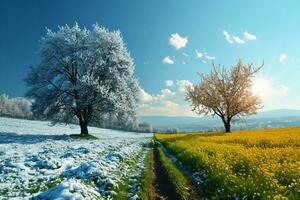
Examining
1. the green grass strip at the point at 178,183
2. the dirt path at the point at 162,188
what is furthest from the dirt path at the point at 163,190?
the green grass strip at the point at 178,183

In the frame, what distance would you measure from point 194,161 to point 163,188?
5.73m

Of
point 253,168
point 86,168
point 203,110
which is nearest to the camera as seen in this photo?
point 253,168

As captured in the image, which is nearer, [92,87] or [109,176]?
[109,176]

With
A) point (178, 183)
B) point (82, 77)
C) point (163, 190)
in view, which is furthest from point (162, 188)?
point (82, 77)

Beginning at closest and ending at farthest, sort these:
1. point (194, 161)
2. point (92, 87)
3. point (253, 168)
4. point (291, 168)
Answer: point (291, 168) → point (253, 168) → point (194, 161) → point (92, 87)

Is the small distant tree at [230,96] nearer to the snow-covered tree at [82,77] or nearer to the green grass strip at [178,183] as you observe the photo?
the snow-covered tree at [82,77]

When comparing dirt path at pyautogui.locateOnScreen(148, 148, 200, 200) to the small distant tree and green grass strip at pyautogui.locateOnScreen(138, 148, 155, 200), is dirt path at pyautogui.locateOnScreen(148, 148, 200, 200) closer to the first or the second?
green grass strip at pyautogui.locateOnScreen(138, 148, 155, 200)

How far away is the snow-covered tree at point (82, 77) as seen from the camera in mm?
45531

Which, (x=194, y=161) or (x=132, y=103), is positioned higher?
(x=132, y=103)

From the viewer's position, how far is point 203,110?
6075 cm

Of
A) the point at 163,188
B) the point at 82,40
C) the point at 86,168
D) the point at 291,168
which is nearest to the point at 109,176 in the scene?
the point at 86,168

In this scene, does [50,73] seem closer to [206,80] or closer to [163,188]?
[206,80]

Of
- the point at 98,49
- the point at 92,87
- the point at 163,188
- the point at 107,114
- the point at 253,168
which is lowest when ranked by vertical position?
the point at 163,188

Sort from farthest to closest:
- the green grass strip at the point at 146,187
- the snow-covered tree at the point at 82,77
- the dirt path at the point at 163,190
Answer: the snow-covered tree at the point at 82,77 < the dirt path at the point at 163,190 < the green grass strip at the point at 146,187
